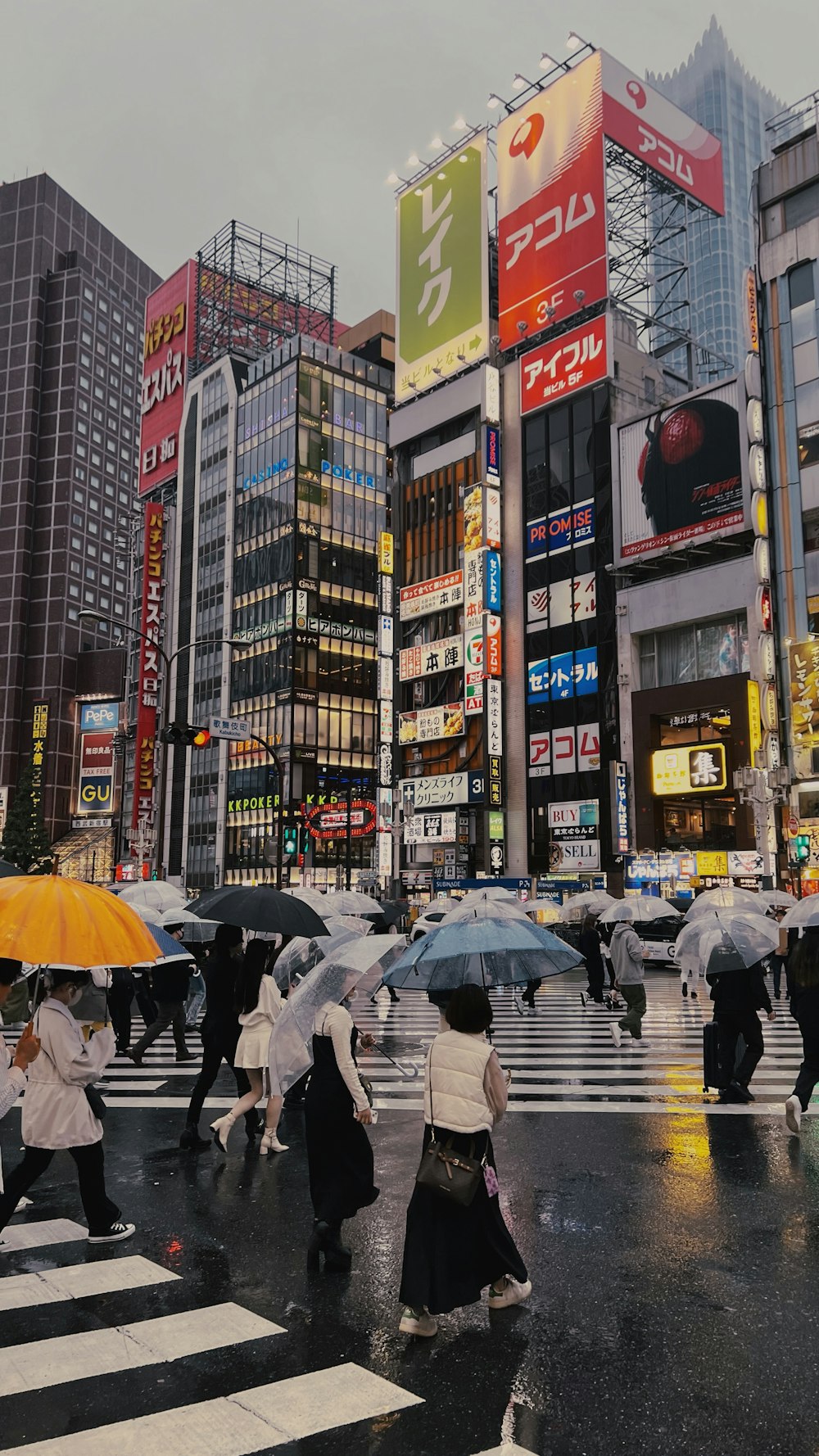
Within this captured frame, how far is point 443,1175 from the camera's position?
4855 mm

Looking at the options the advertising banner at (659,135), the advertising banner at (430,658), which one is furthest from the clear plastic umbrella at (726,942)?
the advertising banner at (659,135)

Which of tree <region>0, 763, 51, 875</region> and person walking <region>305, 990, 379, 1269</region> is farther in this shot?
tree <region>0, 763, 51, 875</region>

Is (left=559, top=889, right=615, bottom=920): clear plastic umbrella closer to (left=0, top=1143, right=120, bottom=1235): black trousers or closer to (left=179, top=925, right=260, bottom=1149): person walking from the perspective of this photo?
(left=179, top=925, right=260, bottom=1149): person walking

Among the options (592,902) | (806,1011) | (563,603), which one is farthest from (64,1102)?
(563,603)

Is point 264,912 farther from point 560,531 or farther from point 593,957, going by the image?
point 560,531

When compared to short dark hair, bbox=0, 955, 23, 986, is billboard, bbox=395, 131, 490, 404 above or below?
above

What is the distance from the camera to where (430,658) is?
59.0 m

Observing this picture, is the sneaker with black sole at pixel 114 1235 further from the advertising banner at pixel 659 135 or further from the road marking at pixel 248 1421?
the advertising banner at pixel 659 135

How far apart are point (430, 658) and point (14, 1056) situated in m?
53.4

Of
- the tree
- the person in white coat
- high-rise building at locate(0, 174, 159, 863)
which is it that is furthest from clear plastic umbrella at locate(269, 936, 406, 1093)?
high-rise building at locate(0, 174, 159, 863)

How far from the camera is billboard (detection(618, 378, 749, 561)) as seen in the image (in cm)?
4584

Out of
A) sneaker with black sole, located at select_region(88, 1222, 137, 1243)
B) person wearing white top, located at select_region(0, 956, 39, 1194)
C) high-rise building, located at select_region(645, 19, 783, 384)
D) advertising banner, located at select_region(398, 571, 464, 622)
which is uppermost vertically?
high-rise building, located at select_region(645, 19, 783, 384)

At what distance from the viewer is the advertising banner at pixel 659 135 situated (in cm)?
5528

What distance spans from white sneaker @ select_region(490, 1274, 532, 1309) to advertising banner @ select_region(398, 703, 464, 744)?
50.7 metres
